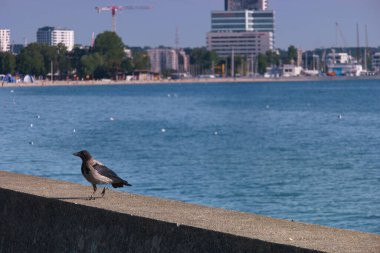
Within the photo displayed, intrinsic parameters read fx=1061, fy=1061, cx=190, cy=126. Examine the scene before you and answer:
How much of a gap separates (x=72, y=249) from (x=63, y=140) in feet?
172

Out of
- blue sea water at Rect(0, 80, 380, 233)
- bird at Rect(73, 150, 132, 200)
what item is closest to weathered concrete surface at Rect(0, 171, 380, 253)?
bird at Rect(73, 150, 132, 200)

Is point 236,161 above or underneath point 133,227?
underneath

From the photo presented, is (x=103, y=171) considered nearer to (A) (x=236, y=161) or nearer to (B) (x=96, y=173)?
(B) (x=96, y=173)

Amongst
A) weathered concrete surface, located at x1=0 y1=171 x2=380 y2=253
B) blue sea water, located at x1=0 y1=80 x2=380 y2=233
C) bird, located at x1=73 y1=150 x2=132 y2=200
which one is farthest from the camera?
blue sea water, located at x1=0 y1=80 x2=380 y2=233

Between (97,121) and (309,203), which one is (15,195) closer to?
(309,203)

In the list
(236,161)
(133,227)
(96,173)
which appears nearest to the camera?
(133,227)

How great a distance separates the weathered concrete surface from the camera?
7.71 metres

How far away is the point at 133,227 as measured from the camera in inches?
343

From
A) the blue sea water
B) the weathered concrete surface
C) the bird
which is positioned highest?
the bird

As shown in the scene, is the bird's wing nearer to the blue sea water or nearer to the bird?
the bird

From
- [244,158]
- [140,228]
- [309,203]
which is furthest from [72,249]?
[244,158]

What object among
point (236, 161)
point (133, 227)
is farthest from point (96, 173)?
point (236, 161)

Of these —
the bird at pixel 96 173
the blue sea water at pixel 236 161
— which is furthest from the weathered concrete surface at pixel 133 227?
the blue sea water at pixel 236 161

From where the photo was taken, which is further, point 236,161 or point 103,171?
point 236,161
